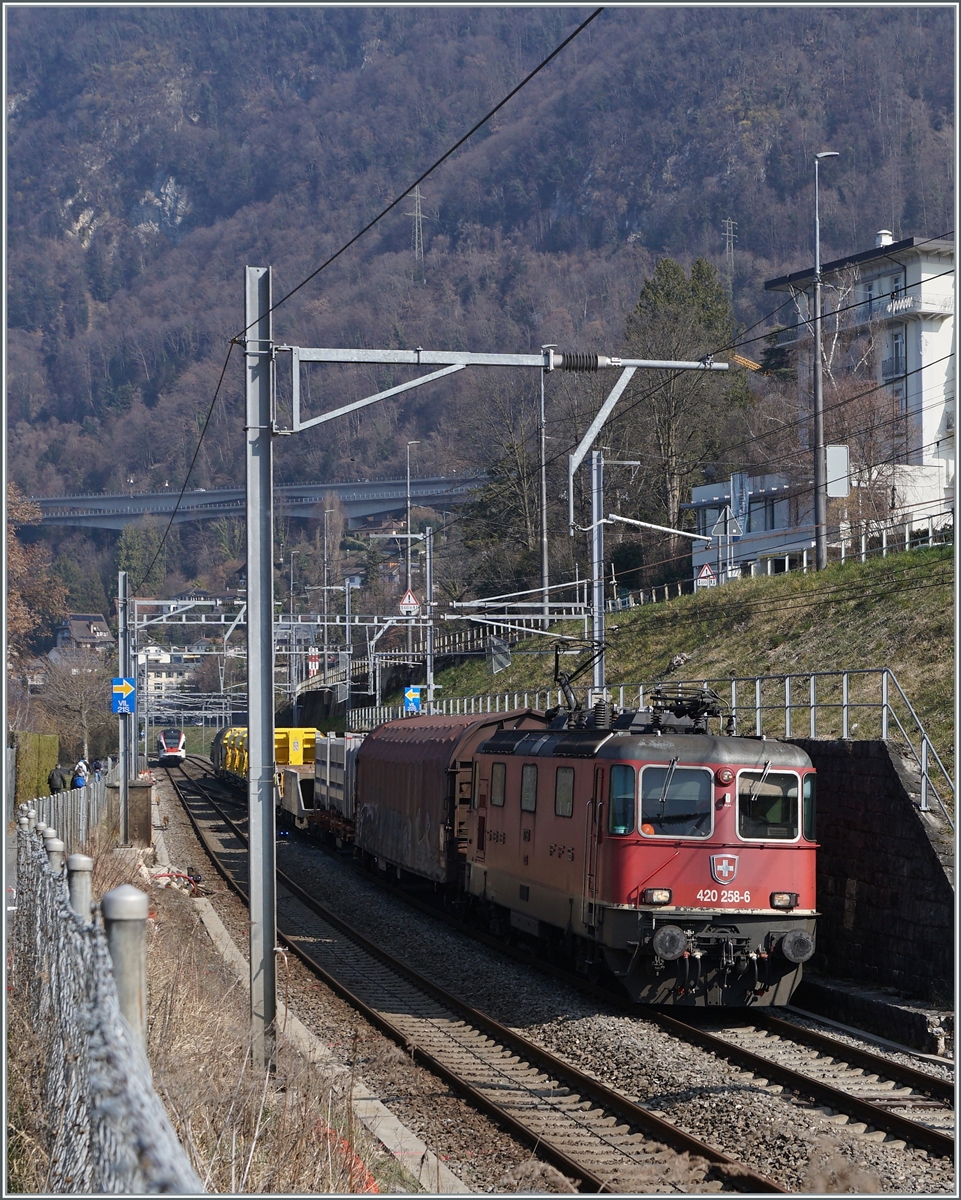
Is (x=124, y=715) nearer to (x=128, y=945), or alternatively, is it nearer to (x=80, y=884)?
(x=80, y=884)

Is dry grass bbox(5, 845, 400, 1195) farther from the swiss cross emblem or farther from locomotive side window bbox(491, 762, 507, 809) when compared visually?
locomotive side window bbox(491, 762, 507, 809)

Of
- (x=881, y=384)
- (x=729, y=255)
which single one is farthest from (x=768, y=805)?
(x=729, y=255)

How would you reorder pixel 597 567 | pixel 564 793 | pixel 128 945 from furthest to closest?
pixel 597 567 < pixel 564 793 < pixel 128 945

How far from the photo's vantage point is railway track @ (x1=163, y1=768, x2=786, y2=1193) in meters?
9.38

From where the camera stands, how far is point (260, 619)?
41.0 feet

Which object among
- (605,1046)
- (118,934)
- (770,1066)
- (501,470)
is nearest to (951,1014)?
(770,1066)

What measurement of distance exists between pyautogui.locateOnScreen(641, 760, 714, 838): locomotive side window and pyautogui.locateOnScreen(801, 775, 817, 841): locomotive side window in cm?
113

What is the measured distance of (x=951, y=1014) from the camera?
13.5 meters

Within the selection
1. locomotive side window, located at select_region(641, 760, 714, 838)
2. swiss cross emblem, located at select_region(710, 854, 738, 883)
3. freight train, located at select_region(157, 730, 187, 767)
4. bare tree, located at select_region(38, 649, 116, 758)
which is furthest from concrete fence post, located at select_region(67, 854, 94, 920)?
freight train, located at select_region(157, 730, 187, 767)

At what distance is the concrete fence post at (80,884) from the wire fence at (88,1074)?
6 centimetres

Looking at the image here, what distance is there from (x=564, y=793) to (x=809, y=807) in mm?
2739

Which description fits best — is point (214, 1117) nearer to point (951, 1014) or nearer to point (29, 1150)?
point (29, 1150)

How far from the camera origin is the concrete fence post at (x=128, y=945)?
4.32 metres

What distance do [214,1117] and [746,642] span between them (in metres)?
29.5
